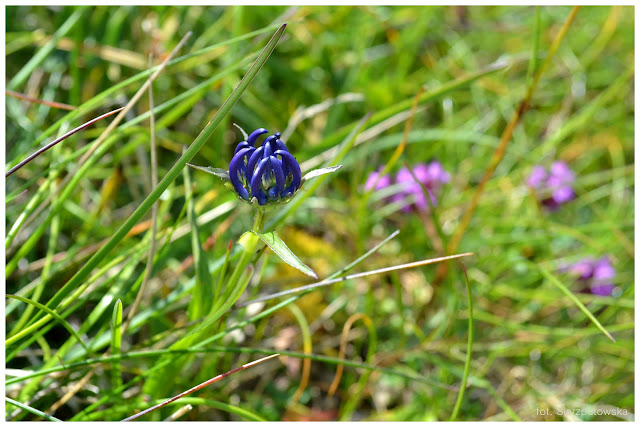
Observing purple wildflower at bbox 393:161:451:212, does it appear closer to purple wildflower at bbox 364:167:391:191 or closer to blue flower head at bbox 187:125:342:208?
purple wildflower at bbox 364:167:391:191

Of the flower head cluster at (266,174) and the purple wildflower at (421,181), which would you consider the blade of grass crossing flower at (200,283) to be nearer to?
the flower head cluster at (266,174)

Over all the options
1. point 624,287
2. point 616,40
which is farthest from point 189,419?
point 616,40

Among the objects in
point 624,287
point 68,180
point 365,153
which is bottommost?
point 624,287

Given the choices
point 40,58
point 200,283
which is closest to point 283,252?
point 200,283

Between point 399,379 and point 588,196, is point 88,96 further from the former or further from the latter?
point 588,196

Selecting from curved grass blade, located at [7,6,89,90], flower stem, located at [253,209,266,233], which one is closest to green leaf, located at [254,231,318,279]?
flower stem, located at [253,209,266,233]

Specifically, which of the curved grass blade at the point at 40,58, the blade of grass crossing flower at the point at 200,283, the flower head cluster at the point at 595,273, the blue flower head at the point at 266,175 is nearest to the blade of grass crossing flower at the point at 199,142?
the blue flower head at the point at 266,175

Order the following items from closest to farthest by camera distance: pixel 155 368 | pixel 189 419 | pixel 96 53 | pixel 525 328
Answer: pixel 155 368 → pixel 189 419 → pixel 525 328 → pixel 96 53
